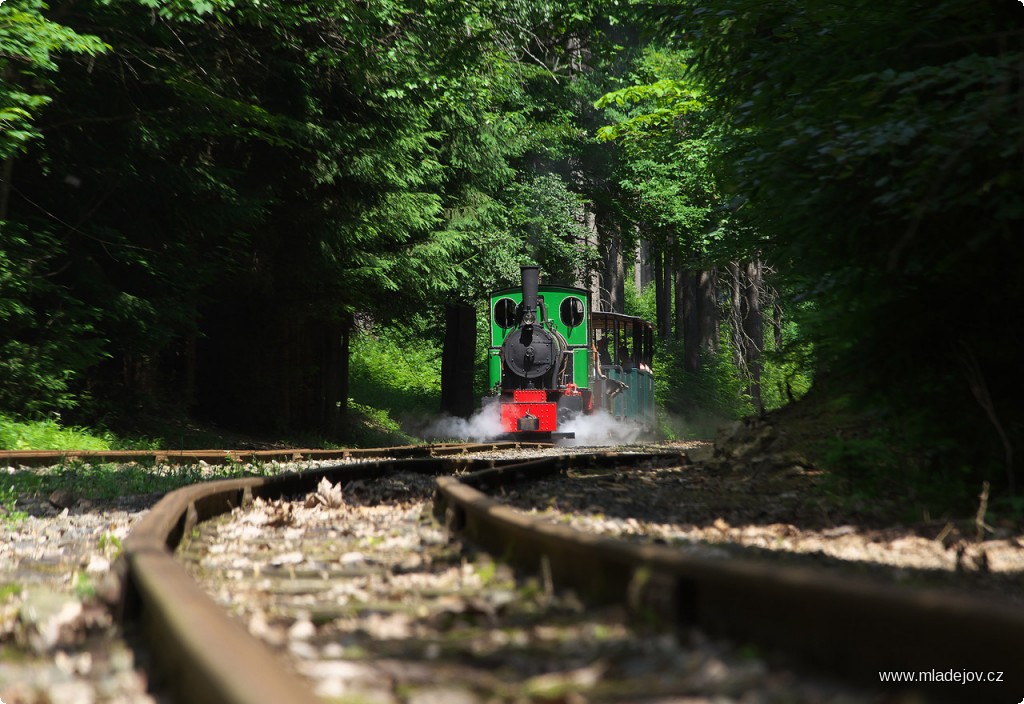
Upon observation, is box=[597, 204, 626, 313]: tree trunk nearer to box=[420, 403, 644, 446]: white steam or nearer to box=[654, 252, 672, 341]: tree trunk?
box=[654, 252, 672, 341]: tree trunk

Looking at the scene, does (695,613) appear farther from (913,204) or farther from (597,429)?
(597,429)

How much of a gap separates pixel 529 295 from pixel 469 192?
2.90m

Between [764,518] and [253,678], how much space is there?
17.1 ft

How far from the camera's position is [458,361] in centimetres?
2473

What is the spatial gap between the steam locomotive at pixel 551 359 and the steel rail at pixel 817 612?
16.8 metres

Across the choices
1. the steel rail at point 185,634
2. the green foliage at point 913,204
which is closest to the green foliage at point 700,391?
the green foliage at point 913,204

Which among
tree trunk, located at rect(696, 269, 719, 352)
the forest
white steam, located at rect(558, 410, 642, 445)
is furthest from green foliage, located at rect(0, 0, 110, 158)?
tree trunk, located at rect(696, 269, 719, 352)

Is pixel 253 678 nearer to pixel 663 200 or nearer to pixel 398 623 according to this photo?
pixel 398 623

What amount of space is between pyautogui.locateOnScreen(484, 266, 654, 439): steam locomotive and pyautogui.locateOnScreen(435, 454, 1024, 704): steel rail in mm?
16764

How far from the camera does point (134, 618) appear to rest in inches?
127

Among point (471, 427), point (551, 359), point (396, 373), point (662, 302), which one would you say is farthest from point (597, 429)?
point (662, 302)

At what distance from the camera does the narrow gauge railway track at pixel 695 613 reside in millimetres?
1907

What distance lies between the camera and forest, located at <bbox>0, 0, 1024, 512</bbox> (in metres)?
5.94

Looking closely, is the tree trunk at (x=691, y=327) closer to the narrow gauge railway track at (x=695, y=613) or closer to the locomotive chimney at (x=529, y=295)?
the locomotive chimney at (x=529, y=295)
